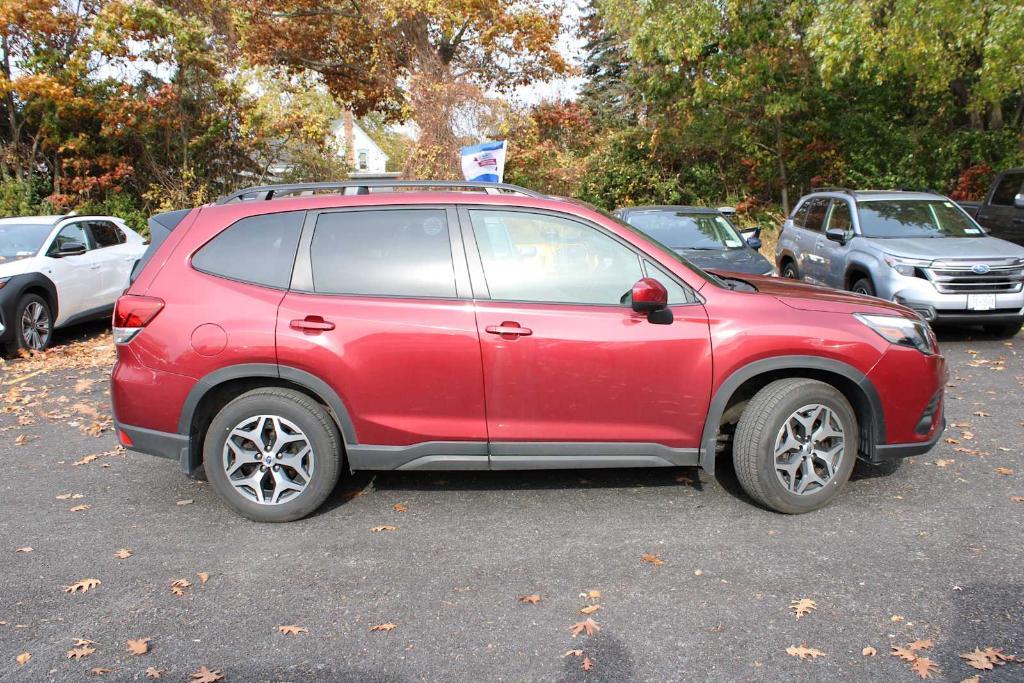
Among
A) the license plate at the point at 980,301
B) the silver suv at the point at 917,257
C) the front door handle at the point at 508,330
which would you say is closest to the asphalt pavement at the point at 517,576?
the front door handle at the point at 508,330

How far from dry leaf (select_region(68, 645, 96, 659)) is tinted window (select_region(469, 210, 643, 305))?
250 cm

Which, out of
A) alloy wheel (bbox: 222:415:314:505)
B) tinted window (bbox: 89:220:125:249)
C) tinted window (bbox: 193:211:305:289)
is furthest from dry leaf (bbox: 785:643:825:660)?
tinted window (bbox: 89:220:125:249)

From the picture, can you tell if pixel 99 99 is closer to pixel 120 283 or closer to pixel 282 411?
pixel 120 283

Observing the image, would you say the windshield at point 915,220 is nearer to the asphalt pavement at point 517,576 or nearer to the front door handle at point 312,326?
the asphalt pavement at point 517,576

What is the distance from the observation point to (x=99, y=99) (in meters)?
18.5

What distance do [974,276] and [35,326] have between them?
35.1ft

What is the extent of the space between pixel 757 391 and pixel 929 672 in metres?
1.81

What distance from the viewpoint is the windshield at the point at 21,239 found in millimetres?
9727

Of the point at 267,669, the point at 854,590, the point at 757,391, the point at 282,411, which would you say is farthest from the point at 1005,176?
the point at 267,669

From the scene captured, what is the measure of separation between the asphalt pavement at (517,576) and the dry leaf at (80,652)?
0.12ft

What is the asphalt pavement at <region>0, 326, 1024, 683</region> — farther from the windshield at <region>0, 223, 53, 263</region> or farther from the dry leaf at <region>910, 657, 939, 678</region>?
the windshield at <region>0, 223, 53, 263</region>

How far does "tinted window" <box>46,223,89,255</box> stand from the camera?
1010cm

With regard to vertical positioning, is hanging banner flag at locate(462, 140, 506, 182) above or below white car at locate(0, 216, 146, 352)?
above

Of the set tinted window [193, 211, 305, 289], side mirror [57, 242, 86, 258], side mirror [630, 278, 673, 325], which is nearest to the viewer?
side mirror [630, 278, 673, 325]
